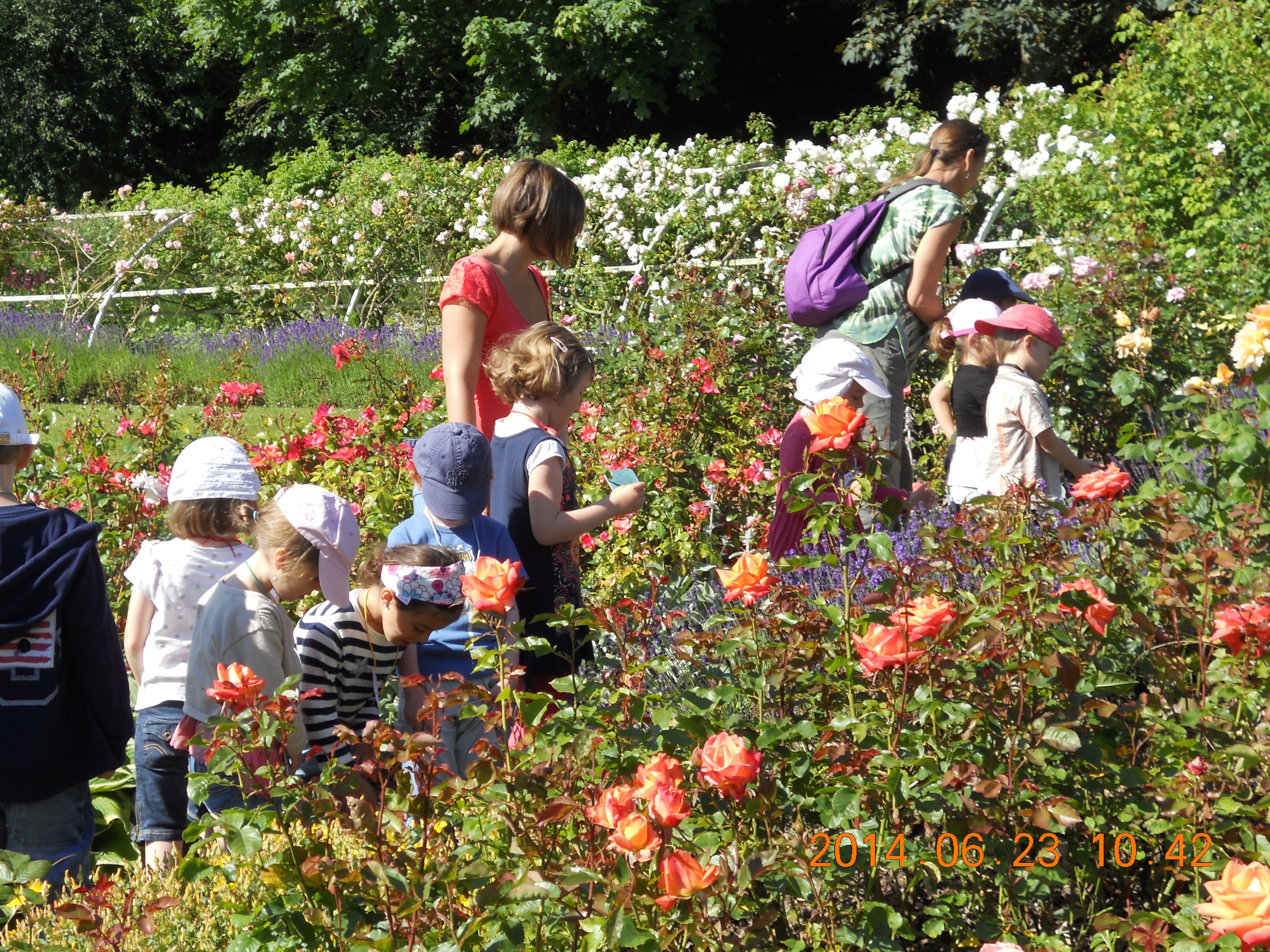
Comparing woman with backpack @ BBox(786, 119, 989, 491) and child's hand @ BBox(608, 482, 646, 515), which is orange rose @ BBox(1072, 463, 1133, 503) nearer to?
child's hand @ BBox(608, 482, 646, 515)

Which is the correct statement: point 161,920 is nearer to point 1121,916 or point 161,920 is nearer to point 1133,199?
point 1121,916

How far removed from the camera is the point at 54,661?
2.42 metres

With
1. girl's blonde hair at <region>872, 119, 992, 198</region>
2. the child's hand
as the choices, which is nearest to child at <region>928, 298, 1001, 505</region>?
girl's blonde hair at <region>872, 119, 992, 198</region>

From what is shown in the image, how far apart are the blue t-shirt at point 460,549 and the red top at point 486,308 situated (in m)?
0.40

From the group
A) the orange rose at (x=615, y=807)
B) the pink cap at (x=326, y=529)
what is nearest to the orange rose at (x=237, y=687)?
the orange rose at (x=615, y=807)

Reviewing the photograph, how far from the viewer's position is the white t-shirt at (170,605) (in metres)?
2.57

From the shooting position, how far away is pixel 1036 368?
364cm

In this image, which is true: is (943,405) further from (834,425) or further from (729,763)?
(729,763)

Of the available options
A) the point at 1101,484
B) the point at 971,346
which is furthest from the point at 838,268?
the point at 1101,484

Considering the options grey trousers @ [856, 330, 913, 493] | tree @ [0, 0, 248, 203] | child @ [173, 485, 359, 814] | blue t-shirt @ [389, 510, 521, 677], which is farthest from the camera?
tree @ [0, 0, 248, 203]

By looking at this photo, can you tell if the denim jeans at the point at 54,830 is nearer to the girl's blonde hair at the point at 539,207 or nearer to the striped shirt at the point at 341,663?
the striped shirt at the point at 341,663

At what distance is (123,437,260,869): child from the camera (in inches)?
101

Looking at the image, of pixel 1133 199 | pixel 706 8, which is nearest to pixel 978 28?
pixel 706 8

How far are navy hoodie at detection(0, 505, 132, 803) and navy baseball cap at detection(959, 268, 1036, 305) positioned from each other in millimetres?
2710
